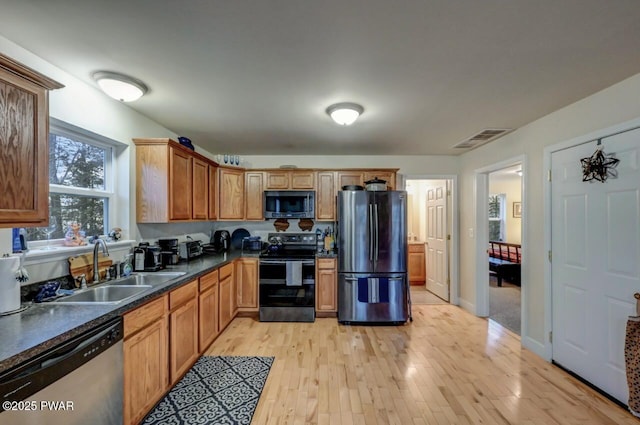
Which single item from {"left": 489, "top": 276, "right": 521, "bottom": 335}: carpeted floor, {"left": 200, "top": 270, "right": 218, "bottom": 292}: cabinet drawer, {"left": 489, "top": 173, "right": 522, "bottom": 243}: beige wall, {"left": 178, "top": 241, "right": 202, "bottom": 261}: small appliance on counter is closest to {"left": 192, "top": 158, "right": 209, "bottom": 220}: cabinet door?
{"left": 178, "top": 241, "right": 202, "bottom": 261}: small appliance on counter

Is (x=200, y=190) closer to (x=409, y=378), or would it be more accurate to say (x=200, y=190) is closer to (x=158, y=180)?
(x=158, y=180)

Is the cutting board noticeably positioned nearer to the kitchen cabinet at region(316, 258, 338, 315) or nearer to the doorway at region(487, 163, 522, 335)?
the kitchen cabinet at region(316, 258, 338, 315)

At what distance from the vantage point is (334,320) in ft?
12.5

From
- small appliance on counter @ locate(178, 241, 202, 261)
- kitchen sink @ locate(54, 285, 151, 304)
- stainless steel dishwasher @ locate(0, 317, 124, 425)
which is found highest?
small appliance on counter @ locate(178, 241, 202, 261)

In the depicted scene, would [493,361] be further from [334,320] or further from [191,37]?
[191,37]

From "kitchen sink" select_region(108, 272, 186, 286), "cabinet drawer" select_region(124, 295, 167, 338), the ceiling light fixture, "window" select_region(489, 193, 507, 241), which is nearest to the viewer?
"cabinet drawer" select_region(124, 295, 167, 338)

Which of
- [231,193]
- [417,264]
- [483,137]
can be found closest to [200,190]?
[231,193]

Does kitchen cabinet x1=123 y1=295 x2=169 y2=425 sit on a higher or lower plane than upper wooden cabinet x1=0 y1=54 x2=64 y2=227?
lower

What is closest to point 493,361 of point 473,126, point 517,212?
point 473,126

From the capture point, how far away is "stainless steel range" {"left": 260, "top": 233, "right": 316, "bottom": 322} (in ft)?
12.2

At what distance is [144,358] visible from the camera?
1857 mm

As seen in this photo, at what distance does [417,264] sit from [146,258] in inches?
186

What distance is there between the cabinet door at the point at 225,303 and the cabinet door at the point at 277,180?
4.87ft

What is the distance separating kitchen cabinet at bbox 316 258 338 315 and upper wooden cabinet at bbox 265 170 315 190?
3.83ft
